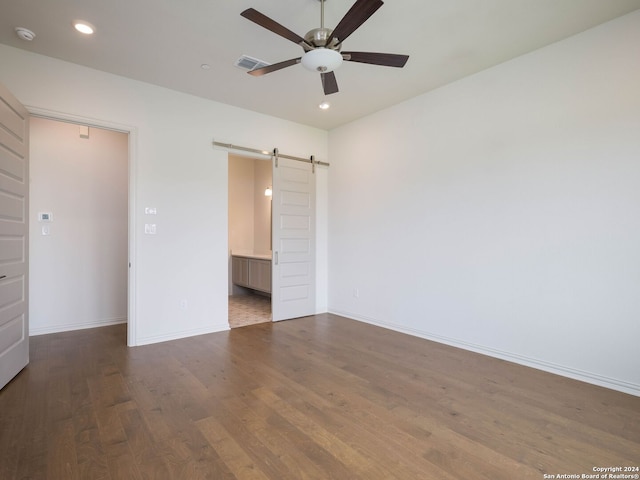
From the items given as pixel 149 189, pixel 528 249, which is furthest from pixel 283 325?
pixel 528 249

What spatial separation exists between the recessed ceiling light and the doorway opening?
381 cm

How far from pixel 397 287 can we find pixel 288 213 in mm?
1987

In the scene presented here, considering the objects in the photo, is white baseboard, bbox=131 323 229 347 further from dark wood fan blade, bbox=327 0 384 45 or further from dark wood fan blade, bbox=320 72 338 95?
dark wood fan blade, bbox=327 0 384 45

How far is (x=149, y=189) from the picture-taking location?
12.8 feet

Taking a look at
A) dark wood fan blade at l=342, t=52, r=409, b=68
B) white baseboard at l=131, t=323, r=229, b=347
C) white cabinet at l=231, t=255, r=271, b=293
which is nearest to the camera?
dark wood fan blade at l=342, t=52, r=409, b=68

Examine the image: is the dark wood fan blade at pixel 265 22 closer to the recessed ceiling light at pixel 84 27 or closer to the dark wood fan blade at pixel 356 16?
the dark wood fan blade at pixel 356 16

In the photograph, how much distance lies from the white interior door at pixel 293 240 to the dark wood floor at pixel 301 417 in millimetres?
1500

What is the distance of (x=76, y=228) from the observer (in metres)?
4.51

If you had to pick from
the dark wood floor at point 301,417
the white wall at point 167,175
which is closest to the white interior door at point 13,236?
the dark wood floor at point 301,417

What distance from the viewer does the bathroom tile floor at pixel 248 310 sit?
196 inches

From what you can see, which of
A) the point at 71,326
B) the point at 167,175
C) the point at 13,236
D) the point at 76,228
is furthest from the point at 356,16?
the point at 71,326

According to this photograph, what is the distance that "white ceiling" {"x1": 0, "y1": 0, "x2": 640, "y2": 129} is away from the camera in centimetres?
258

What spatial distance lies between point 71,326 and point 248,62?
4143 mm

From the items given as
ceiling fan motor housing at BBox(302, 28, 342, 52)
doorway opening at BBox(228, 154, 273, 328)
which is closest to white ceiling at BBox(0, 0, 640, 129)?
ceiling fan motor housing at BBox(302, 28, 342, 52)
